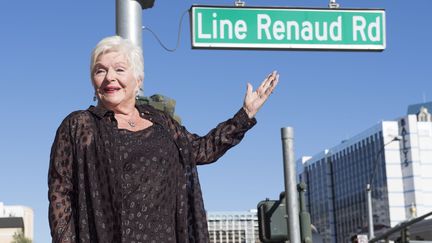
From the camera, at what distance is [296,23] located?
7.68 meters

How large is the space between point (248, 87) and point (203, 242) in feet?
2.68

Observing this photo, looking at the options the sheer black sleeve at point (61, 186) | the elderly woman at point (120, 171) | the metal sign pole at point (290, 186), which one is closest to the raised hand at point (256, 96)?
the elderly woman at point (120, 171)

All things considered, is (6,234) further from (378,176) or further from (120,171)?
(120,171)

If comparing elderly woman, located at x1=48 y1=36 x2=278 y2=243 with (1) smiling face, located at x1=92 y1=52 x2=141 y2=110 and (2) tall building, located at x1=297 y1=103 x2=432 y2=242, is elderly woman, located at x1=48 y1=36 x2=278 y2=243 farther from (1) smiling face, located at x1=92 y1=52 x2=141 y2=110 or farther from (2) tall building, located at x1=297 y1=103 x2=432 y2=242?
(2) tall building, located at x1=297 y1=103 x2=432 y2=242

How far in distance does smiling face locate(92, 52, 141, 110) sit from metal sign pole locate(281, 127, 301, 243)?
5297 mm

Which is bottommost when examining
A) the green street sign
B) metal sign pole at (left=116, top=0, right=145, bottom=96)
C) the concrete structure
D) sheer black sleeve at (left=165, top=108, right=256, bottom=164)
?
sheer black sleeve at (left=165, top=108, right=256, bottom=164)

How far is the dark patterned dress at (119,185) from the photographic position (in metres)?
3.27

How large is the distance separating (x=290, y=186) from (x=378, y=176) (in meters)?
140

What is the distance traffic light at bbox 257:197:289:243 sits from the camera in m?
8.76

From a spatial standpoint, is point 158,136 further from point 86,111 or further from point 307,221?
point 307,221

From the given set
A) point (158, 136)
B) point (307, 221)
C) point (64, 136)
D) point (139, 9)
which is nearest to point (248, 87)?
point (158, 136)

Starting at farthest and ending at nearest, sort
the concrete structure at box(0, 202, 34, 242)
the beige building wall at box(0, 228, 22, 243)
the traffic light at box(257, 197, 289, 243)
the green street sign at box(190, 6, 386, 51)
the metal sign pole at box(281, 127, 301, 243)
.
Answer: the concrete structure at box(0, 202, 34, 242)
the beige building wall at box(0, 228, 22, 243)
the traffic light at box(257, 197, 289, 243)
the metal sign pole at box(281, 127, 301, 243)
the green street sign at box(190, 6, 386, 51)

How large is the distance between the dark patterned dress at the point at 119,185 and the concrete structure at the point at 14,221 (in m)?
138

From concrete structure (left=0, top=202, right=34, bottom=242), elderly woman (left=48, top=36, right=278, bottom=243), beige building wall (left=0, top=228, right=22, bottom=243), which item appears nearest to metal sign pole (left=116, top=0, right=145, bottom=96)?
elderly woman (left=48, top=36, right=278, bottom=243)
